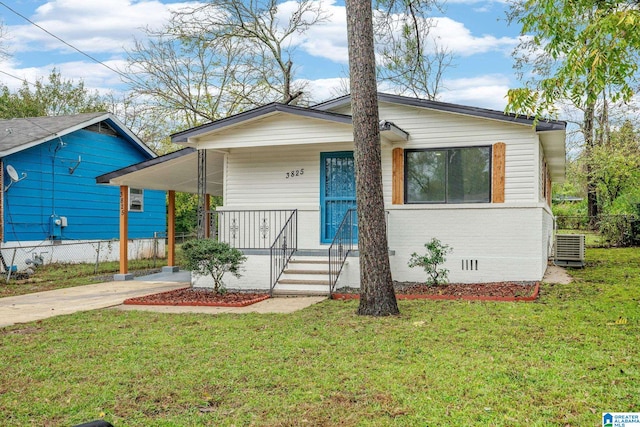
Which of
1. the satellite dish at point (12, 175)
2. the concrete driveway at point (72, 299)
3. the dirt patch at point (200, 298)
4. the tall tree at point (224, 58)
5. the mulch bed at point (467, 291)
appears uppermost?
the tall tree at point (224, 58)

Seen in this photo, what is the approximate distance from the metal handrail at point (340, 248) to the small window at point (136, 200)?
37.5ft

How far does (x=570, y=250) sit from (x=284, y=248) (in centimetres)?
804

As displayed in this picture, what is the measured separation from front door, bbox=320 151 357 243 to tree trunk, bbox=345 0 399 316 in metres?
4.05

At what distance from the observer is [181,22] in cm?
2233

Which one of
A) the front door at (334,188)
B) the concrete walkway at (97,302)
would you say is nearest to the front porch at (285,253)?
the front door at (334,188)

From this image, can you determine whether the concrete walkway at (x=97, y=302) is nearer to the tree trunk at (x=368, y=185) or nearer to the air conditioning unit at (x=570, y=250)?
the tree trunk at (x=368, y=185)

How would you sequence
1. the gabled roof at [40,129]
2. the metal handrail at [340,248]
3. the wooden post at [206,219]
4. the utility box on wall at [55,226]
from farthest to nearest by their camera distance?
1. the utility box on wall at [55,226]
2. the gabled roof at [40,129]
3. the wooden post at [206,219]
4. the metal handrail at [340,248]

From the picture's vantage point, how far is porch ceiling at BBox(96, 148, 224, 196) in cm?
1227

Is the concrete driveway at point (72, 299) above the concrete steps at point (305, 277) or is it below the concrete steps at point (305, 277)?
below

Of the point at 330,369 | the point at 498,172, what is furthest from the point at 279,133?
the point at 330,369

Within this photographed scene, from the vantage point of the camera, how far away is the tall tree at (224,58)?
22.8 m

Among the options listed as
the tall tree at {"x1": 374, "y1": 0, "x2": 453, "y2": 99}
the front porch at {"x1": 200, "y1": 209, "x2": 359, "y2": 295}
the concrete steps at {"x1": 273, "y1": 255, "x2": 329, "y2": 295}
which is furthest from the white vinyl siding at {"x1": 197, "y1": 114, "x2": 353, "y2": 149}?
the tall tree at {"x1": 374, "y1": 0, "x2": 453, "y2": 99}

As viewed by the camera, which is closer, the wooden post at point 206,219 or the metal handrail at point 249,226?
the wooden post at point 206,219

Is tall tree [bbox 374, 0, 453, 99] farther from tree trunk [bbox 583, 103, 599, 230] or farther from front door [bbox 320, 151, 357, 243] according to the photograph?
tree trunk [bbox 583, 103, 599, 230]
